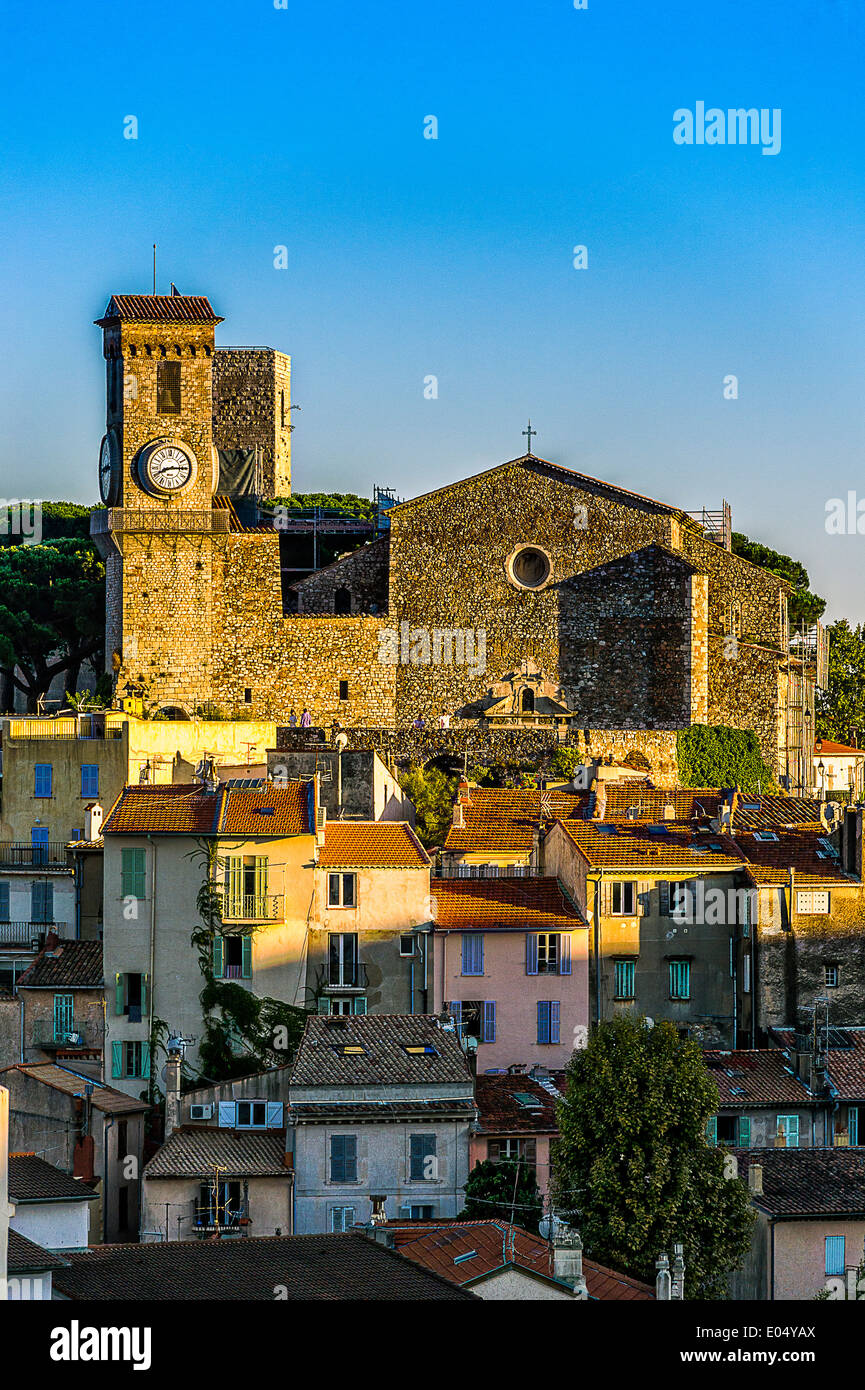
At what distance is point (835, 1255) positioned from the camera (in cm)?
2862

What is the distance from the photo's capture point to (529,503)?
66.8 m

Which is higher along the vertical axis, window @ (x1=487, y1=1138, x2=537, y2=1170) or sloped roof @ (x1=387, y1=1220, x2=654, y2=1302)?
sloped roof @ (x1=387, y1=1220, x2=654, y2=1302)

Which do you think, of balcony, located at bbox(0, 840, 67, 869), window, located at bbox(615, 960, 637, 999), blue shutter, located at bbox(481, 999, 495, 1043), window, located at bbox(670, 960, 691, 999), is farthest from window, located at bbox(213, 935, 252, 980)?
balcony, located at bbox(0, 840, 67, 869)

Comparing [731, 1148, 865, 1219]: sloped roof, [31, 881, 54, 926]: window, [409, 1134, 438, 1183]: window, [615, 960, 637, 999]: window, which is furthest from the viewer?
[31, 881, 54, 926]: window

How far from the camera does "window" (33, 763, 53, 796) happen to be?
1892 inches

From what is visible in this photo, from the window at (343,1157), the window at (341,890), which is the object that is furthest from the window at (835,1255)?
the window at (341,890)

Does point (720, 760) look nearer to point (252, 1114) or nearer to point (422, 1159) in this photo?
point (252, 1114)

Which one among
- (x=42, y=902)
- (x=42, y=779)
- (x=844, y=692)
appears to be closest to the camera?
(x=42, y=902)

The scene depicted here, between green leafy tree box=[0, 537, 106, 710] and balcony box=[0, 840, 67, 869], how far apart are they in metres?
21.9

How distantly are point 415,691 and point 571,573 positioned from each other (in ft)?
21.5

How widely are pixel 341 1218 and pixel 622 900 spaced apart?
11835 mm

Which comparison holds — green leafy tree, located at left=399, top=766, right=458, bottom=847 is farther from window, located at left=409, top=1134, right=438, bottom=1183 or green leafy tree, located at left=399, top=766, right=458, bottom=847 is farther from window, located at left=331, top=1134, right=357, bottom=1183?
window, located at left=331, top=1134, right=357, bottom=1183

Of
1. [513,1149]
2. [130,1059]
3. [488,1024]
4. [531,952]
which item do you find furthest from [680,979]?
[130,1059]

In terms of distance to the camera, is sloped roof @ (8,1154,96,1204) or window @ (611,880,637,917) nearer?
sloped roof @ (8,1154,96,1204)
